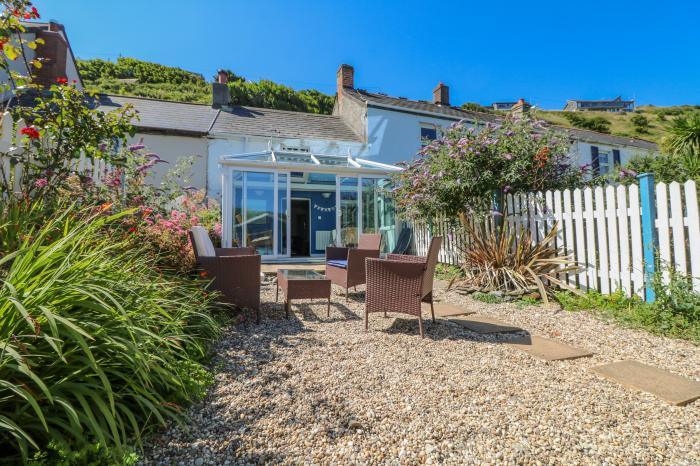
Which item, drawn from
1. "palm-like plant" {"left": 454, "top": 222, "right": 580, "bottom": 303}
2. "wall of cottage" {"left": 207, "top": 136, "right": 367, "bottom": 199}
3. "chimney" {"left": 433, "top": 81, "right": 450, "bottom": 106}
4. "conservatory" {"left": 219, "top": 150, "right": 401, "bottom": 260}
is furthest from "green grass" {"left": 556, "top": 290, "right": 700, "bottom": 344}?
"chimney" {"left": 433, "top": 81, "right": 450, "bottom": 106}

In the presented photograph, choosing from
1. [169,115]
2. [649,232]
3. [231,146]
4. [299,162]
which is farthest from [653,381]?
[169,115]

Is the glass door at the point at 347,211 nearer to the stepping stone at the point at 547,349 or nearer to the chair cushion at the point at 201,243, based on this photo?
the chair cushion at the point at 201,243

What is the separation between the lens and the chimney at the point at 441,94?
17.8m

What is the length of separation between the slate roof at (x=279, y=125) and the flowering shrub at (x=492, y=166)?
7829mm

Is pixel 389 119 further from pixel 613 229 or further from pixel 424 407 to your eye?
pixel 424 407

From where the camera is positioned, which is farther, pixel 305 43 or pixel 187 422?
pixel 305 43

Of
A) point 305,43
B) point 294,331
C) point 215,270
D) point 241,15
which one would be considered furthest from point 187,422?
point 305,43

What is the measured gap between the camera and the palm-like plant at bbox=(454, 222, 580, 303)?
4.77 m

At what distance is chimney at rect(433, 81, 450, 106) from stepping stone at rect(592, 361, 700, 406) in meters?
17.3

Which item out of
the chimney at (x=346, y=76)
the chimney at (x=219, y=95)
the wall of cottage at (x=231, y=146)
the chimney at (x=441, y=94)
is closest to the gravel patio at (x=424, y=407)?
the wall of cottage at (x=231, y=146)

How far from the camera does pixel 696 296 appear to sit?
3.25 metres

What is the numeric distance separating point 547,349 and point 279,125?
42.2ft

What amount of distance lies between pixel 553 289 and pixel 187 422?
15.2 ft

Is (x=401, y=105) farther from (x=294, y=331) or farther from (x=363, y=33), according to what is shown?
(x=294, y=331)
